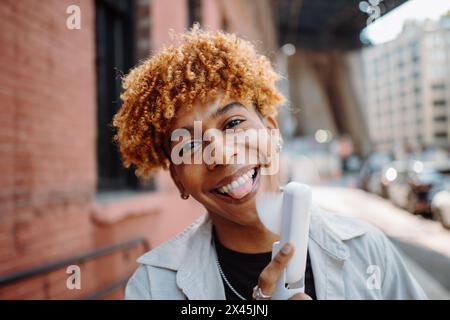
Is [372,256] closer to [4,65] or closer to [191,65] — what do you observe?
[191,65]

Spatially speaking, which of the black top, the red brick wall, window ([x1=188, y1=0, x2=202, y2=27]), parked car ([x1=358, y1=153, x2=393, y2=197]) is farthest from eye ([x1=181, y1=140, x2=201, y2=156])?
parked car ([x1=358, y1=153, x2=393, y2=197])

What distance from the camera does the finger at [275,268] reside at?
100 centimetres

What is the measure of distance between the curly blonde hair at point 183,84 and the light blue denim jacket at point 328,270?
1.15ft

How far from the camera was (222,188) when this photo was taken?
121 cm

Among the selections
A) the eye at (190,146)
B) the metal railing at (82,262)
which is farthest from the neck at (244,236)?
the metal railing at (82,262)

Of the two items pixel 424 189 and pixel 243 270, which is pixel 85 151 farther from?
pixel 424 189

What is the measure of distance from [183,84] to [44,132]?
167cm

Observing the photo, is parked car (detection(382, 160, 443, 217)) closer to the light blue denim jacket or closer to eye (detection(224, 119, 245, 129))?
the light blue denim jacket

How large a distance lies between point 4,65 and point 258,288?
189cm

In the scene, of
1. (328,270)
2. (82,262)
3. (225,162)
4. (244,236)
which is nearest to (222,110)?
(225,162)

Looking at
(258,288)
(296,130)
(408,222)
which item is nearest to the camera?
(258,288)

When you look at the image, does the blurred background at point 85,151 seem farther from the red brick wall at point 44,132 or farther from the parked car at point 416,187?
the parked car at point 416,187
